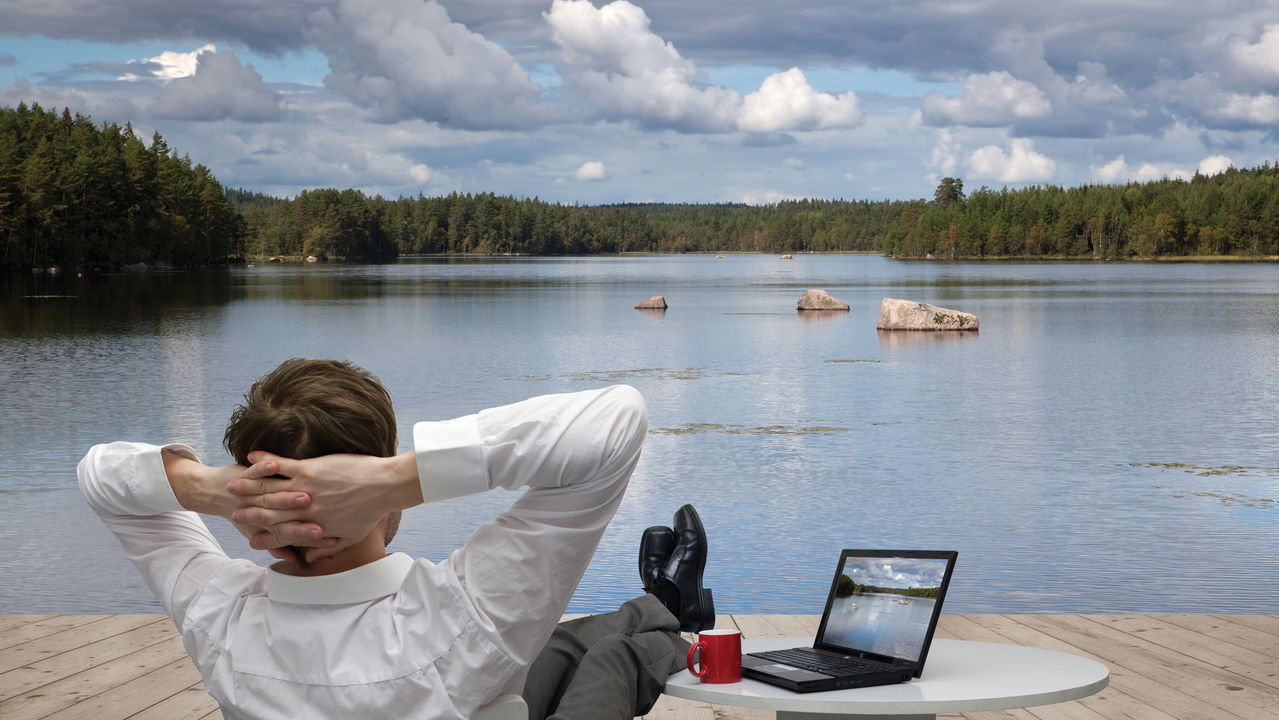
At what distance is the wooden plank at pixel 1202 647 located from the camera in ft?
12.4

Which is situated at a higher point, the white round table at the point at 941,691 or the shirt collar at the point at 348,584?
the shirt collar at the point at 348,584

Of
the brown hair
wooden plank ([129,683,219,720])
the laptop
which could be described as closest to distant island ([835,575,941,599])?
the laptop

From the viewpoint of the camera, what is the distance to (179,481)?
1540 millimetres

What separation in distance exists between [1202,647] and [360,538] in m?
3.46

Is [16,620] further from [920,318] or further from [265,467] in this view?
[920,318]

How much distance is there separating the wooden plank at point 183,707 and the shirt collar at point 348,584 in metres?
2.06

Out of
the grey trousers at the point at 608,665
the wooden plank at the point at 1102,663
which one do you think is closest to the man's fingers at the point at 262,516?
the grey trousers at the point at 608,665

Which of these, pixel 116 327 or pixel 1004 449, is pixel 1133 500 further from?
pixel 116 327

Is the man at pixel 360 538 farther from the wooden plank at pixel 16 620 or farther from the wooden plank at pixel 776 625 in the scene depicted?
the wooden plank at pixel 16 620

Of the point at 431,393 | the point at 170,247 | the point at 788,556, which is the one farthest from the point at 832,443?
the point at 170,247

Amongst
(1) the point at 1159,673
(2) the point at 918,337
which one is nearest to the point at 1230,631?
(1) the point at 1159,673

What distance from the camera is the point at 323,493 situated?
4.54 ft

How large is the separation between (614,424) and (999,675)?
1.11m

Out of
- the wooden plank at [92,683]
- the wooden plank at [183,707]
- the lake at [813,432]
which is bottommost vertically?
the lake at [813,432]
